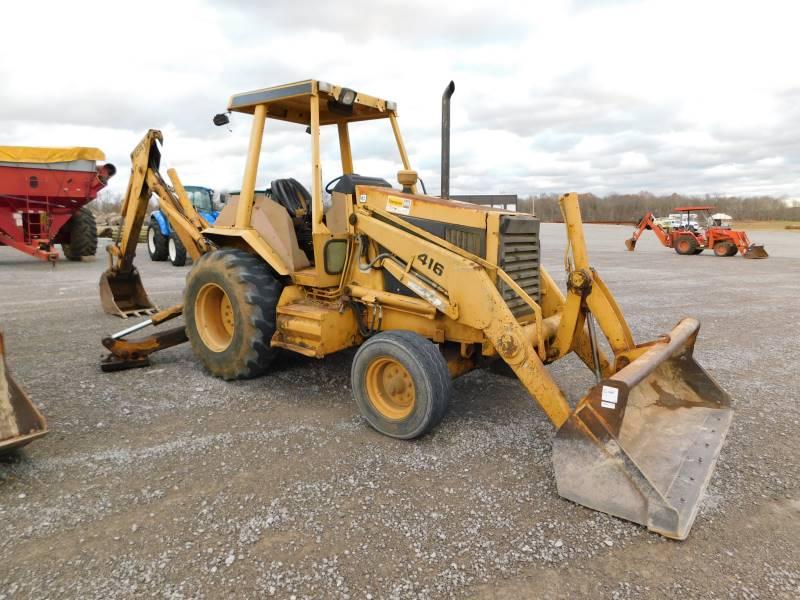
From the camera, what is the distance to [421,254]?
4.00 meters

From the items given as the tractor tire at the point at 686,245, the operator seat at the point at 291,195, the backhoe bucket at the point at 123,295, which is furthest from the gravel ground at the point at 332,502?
the tractor tire at the point at 686,245

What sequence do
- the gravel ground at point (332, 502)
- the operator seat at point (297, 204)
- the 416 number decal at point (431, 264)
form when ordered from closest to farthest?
the gravel ground at point (332, 502) → the 416 number decal at point (431, 264) → the operator seat at point (297, 204)

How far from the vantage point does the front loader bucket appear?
2.72 meters

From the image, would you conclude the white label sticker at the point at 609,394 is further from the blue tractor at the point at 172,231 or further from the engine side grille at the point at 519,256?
the blue tractor at the point at 172,231

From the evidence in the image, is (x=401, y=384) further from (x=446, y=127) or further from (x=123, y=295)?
(x=123, y=295)

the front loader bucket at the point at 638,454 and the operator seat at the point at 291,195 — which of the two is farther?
the operator seat at the point at 291,195

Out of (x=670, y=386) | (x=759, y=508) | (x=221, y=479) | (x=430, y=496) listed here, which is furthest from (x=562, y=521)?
(x=221, y=479)

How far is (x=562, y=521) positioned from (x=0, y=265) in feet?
52.4

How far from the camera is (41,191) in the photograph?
12.5 m

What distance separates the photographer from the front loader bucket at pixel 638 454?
8.91 ft

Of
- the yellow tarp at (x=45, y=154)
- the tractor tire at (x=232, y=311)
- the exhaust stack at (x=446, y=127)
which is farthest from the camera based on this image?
the yellow tarp at (x=45, y=154)

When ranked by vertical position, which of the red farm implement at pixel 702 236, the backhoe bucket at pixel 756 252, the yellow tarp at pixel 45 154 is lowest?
the backhoe bucket at pixel 756 252

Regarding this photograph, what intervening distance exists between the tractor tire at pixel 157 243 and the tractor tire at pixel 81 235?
1.41 meters

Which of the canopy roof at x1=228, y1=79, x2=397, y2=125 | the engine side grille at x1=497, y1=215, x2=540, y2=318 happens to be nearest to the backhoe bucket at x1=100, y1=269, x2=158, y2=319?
the canopy roof at x1=228, y1=79, x2=397, y2=125
